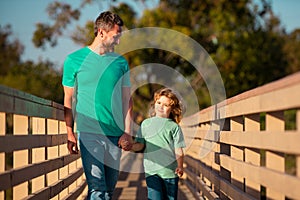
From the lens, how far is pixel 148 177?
23.8ft

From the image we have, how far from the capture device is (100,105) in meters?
6.04

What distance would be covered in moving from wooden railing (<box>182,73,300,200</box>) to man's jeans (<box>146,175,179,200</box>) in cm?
44

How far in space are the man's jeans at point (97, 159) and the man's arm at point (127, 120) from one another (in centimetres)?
9

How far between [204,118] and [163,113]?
244 centimetres

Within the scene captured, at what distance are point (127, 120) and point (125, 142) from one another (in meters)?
0.26

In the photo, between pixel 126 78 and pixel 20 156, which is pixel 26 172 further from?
pixel 126 78

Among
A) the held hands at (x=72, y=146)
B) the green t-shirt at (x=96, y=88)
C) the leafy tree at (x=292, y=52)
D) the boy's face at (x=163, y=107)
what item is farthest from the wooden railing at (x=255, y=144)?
the leafy tree at (x=292, y=52)

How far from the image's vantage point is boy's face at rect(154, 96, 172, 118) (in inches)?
289

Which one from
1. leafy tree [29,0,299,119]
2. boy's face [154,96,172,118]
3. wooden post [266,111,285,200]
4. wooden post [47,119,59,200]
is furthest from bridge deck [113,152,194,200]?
leafy tree [29,0,299,119]

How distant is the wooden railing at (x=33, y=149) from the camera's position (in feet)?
15.4

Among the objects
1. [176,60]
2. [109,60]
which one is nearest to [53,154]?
[109,60]

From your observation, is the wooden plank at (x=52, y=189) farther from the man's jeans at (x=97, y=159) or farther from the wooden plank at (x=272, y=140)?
the wooden plank at (x=272, y=140)

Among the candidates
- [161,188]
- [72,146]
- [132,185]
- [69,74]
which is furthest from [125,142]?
[132,185]

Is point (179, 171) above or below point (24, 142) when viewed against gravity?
below
